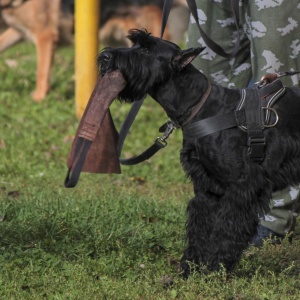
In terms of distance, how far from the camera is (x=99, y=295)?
173 inches

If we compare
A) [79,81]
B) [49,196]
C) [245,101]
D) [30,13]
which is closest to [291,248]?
[245,101]

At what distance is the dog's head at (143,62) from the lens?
4316mm

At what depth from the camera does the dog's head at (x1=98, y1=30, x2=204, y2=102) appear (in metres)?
4.32

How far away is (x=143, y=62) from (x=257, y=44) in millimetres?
1175

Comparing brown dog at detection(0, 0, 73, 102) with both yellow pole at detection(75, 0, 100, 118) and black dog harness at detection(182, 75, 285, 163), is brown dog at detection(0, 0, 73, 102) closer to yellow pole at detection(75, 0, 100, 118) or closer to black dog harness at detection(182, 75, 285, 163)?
yellow pole at detection(75, 0, 100, 118)

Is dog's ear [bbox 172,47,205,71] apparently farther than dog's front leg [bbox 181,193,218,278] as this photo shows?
No

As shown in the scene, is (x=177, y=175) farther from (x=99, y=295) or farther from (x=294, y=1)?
(x=99, y=295)

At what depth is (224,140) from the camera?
4.47 meters

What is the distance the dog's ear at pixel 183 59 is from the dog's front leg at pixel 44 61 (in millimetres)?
6212

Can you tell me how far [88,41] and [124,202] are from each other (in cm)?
341

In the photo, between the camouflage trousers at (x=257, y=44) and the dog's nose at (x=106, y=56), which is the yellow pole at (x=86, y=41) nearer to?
the camouflage trousers at (x=257, y=44)

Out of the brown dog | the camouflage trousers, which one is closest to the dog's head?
the camouflage trousers

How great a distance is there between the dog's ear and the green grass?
45.4 inches

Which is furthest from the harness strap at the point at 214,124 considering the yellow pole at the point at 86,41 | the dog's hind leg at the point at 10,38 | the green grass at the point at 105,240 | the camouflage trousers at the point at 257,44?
the dog's hind leg at the point at 10,38
